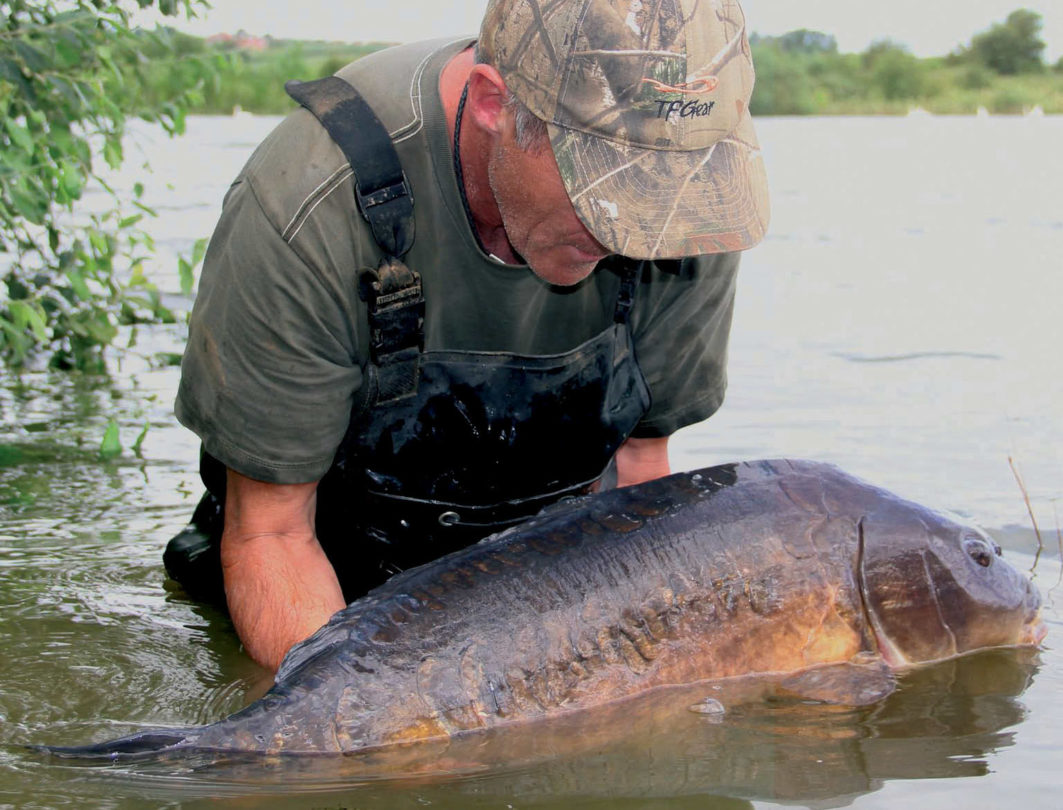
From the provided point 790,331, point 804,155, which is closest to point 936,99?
point 804,155

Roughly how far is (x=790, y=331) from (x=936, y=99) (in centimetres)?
5021

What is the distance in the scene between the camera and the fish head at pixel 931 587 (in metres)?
3.12

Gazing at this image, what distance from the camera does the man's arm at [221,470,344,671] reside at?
10.1 feet

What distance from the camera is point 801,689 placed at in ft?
10.1

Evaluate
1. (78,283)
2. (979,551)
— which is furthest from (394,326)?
(78,283)

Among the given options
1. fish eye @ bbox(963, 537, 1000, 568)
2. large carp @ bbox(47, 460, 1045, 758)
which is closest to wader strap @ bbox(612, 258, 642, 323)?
large carp @ bbox(47, 460, 1045, 758)

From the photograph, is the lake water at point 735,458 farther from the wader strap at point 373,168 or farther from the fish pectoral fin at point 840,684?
the wader strap at point 373,168

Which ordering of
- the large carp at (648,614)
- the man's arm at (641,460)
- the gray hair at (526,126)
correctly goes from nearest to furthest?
1. the large carp at (648,614)
2. the gray hair at (526,126)
3. the man's arm at (641,460)

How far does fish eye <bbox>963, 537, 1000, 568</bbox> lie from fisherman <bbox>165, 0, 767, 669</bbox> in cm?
83

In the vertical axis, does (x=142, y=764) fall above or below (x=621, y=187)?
below

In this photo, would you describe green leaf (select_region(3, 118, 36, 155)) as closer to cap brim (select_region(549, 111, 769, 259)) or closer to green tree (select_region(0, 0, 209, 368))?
green tree (select_region(0, 0, 209, 368))

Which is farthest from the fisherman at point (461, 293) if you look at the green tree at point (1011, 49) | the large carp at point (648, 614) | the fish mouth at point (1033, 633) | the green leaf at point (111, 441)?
the green tree at point (1011, 49)

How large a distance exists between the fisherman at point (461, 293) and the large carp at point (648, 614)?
0.40 metres

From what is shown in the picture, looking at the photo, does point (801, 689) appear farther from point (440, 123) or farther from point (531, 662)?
point (440, 123)
